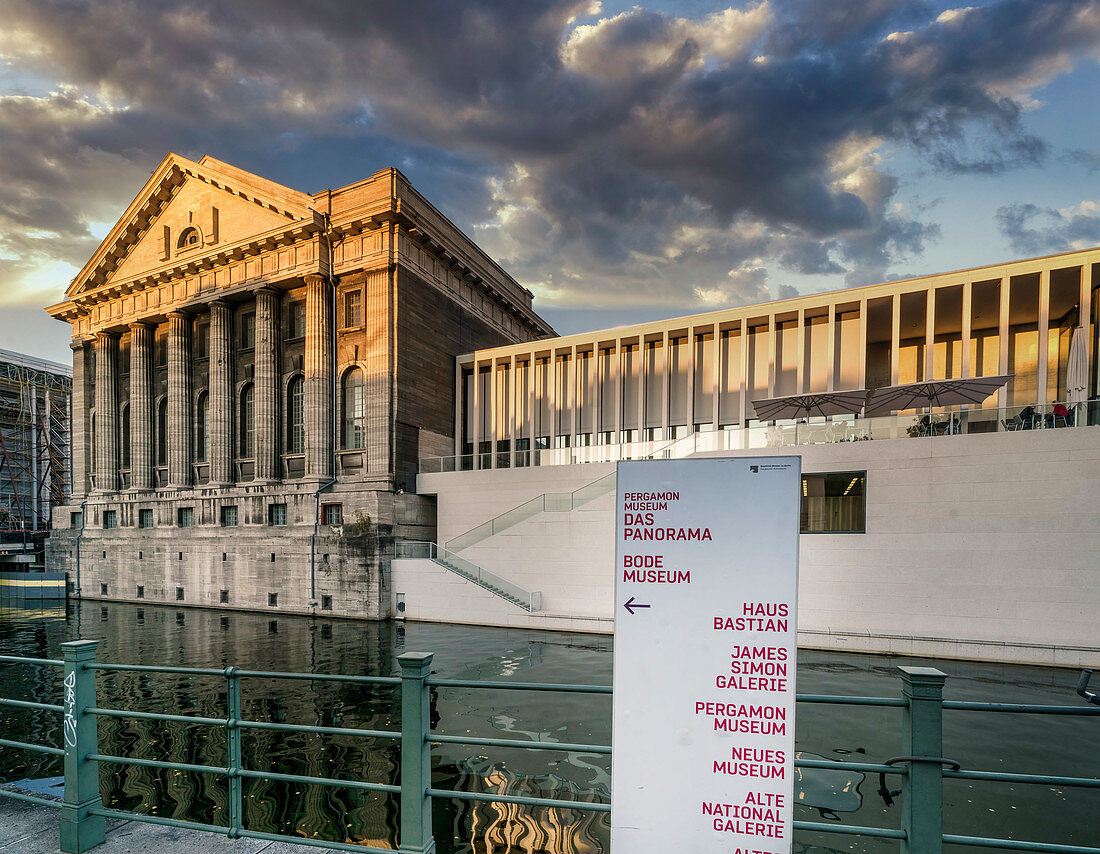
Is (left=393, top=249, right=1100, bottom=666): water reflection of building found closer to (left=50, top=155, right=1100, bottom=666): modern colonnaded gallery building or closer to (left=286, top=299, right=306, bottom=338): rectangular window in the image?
(left=50, top=155, right=1100, bottom=666): modern colonnaded gallery building

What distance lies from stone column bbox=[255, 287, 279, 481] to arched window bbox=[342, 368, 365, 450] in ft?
15.6

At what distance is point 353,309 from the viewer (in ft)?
104

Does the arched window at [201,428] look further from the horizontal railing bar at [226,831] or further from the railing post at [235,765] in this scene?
the railing post at [235,765]

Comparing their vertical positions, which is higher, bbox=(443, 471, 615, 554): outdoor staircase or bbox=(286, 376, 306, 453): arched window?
bbox=(286, 376, 306, 453): arched window

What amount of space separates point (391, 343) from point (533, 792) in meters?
25.4

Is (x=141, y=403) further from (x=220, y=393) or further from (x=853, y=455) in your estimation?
(x=853, y=455)

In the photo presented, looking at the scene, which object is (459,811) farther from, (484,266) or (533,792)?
(484,266)

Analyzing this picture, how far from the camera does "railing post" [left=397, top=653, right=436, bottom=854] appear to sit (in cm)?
397

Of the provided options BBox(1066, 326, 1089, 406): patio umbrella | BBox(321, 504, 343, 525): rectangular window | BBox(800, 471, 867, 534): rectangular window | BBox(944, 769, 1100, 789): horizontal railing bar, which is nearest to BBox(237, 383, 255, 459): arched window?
BBox(321, 504, 343, 525): rectangular window

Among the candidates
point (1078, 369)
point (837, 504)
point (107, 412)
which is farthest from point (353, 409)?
point (1078, 369)

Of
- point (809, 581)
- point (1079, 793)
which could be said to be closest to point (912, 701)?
point (1079, 793)

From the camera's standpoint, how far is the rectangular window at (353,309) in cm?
3152

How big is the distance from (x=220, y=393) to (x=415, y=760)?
3639 cm

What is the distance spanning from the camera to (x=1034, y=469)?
17.1m
